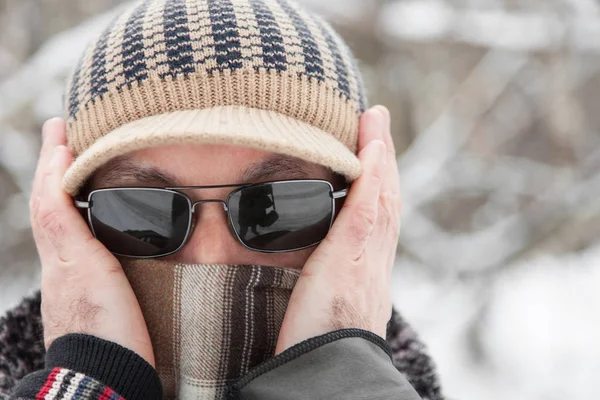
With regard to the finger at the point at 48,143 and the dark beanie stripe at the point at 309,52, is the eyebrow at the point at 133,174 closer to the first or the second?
the finger at the point at 48,143

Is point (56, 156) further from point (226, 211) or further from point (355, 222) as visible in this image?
point (355, 222)

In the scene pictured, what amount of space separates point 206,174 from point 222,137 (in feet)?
0.72

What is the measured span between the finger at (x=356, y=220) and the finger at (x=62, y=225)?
0.65 metres

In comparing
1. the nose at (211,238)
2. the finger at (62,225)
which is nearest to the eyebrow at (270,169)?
the nose at (211,238)

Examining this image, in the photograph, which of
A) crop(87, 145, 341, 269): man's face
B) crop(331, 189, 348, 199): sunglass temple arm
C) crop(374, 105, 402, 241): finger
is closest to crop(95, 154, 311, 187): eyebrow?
crop(87, 145, 341, 269): man's face

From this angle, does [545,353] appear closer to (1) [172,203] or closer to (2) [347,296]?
(2) [347,296]

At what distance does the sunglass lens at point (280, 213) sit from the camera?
1.40m

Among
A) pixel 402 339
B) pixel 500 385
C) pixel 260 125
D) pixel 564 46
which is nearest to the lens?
pixel 260 125

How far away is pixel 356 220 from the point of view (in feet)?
4.78

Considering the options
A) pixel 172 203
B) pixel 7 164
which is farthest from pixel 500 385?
pixel 7 164

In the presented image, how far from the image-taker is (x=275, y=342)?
147cm

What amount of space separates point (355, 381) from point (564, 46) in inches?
250

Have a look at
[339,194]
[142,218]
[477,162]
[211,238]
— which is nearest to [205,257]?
[211,238]

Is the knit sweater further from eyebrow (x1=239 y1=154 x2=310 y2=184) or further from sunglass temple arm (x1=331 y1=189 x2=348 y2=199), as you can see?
eyebrow (x1=239 y1=154 x2=310 y2=184)
